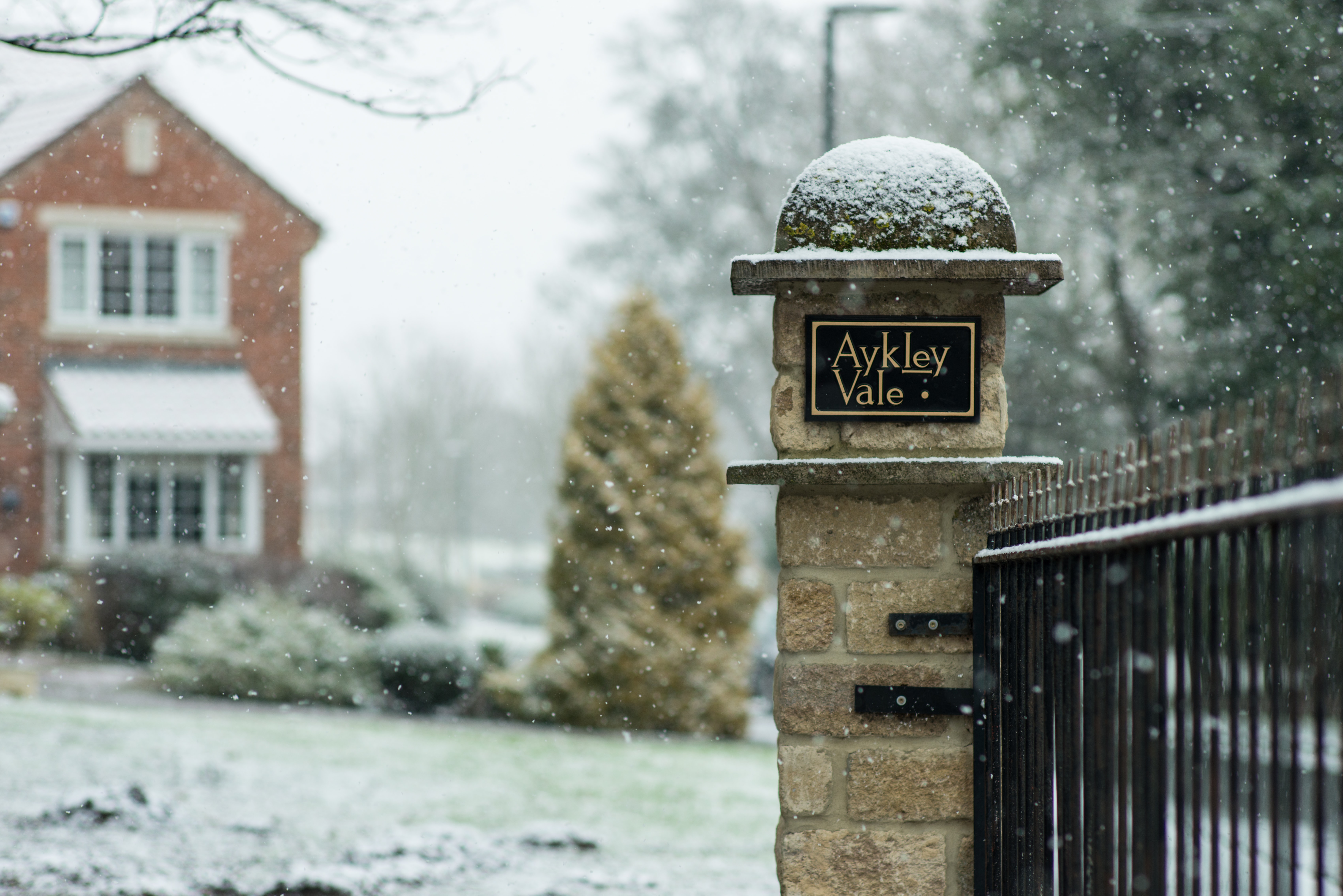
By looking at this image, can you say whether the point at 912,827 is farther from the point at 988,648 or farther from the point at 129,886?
the point at 129,886

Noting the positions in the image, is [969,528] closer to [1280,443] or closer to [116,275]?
[1280,443]

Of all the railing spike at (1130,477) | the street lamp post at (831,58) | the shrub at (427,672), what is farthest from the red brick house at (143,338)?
the railing spike at (1130,477)

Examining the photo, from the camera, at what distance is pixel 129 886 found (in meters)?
5.20

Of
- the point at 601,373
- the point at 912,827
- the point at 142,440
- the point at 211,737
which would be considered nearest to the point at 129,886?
the point at 912,827

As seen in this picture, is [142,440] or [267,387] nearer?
[142,440]

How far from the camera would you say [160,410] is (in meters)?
18.0

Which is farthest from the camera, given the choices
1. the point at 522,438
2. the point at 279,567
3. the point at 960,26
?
the point at 522,438

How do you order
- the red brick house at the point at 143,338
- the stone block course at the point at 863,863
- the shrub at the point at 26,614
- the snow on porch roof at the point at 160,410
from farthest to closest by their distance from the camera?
the red brick house at the point at 143,338 < the snow on porch roof at the point at 160,410 < the shrub at the point at 26,614 < the stone block course at the point at 863,863

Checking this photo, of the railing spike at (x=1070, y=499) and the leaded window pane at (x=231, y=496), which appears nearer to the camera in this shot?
the railing spike at (x=1070, y=499)

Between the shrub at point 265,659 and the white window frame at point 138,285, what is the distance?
5.99 meters

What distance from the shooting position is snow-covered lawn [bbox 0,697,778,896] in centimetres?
557

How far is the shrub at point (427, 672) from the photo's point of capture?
13492 mm

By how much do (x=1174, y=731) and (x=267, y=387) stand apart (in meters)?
18.1

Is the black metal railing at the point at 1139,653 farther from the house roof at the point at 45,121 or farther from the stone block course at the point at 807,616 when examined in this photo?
the house roof at the point at 45,121
